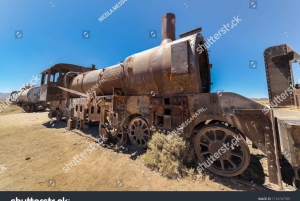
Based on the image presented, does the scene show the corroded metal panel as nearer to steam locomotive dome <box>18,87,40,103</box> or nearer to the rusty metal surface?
the rusty metal surface

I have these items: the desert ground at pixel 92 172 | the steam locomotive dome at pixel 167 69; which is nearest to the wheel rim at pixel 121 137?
the desert ground at pixel 92 172

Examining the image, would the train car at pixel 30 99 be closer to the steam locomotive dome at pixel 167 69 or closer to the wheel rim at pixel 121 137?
the wheel rim at pixel 121 137

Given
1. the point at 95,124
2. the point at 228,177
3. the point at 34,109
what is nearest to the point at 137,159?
the point at 228,177

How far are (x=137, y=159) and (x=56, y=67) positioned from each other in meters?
11.0

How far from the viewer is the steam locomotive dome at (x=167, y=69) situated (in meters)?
4.23

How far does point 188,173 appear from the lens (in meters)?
3.96

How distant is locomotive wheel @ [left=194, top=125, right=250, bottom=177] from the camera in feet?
11.4

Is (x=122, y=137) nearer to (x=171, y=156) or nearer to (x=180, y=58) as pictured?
(x=171, y=156)

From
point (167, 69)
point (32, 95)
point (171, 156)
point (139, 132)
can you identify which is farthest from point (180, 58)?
point (32, 95)

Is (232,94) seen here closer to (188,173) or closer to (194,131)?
(194,131)

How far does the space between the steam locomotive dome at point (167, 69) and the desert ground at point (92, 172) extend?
2723mm

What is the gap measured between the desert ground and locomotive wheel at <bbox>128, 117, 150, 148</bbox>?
0.41 m

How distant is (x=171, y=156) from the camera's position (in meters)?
4.33
